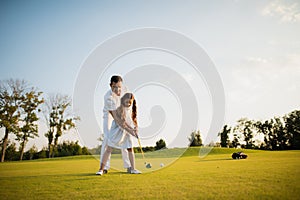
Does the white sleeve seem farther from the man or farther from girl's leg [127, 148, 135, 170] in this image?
girl's leg [127, 148, 135, 170]

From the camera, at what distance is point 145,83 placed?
30.6 ft

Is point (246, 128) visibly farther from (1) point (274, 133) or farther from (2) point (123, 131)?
(2) point (123, 131)

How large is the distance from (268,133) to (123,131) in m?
62.6

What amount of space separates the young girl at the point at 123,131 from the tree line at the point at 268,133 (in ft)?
183

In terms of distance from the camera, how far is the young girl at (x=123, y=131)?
225 inches

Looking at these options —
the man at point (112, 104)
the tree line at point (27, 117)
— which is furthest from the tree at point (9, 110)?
the man at point (112, 104)

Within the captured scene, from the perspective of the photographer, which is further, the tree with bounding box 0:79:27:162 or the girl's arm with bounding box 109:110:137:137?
the tree with bounding box 0:79:27:162

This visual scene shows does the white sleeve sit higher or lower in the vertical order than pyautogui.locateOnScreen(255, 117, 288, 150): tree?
lower

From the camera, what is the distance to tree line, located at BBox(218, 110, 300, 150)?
52.0 meters

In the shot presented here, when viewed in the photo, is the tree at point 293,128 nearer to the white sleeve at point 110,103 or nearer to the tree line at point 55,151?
the tree line at point 55,151

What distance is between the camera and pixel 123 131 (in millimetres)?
5762

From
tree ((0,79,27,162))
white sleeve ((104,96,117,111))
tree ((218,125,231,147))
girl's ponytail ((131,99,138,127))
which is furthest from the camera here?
tree ((218,125,231,147))

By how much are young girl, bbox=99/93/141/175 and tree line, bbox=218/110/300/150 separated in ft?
183

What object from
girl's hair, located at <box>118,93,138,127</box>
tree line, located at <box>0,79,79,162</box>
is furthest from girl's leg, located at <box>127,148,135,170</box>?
tree line, located at <box>0,79,79,162</box>
